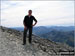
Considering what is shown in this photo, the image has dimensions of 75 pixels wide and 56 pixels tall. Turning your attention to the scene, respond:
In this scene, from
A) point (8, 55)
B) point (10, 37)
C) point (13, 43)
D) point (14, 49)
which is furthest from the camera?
point (10, 37)

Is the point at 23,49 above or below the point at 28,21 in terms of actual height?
below

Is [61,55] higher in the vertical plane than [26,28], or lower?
lower

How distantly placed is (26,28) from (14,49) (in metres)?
2.17

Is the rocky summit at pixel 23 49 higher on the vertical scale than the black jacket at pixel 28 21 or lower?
lower

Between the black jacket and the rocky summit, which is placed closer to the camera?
the rocky summit

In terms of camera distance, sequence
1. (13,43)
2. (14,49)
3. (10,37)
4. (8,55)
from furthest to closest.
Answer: (10,37)
(13,43)
(14,49)
(8,55)

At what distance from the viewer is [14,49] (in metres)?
16.0

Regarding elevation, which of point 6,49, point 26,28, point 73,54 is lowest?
point 73,54

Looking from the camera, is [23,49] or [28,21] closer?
[23,49]

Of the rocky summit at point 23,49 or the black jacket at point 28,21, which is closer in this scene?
the rocky summit at point 23,49

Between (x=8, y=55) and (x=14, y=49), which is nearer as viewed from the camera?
(x=8, y=55)

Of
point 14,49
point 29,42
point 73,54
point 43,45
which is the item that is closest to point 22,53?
point 14,49

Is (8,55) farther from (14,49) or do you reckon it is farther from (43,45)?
(43,45)

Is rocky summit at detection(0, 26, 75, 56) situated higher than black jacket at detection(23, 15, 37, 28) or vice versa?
black jacket at detection(23, 15, 37, 28)
